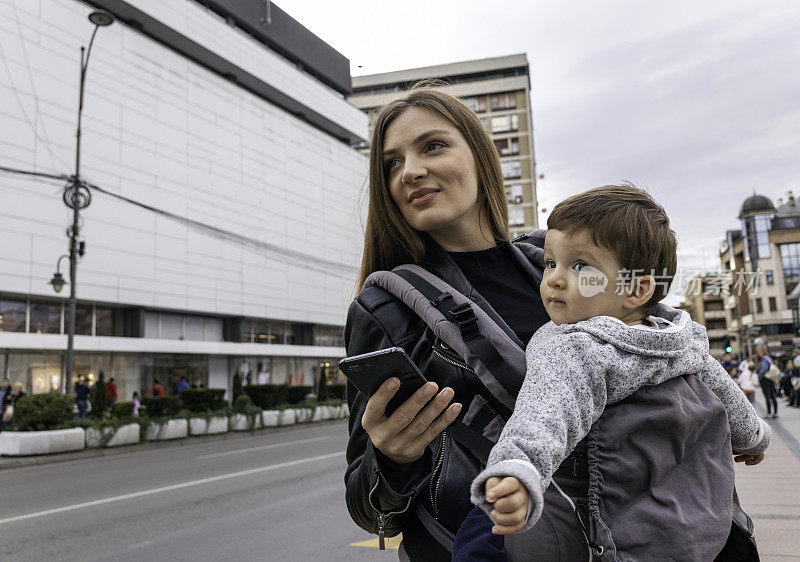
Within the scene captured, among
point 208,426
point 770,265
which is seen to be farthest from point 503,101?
point 208,426

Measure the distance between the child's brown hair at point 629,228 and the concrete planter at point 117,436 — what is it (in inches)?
696

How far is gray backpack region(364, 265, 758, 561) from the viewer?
130 cm

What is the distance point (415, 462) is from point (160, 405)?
70.6ft

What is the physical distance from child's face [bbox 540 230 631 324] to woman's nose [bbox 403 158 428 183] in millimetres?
521

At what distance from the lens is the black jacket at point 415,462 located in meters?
1.54

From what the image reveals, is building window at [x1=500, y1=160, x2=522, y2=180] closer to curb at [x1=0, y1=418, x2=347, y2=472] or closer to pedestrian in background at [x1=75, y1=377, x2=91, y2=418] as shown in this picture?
curb at [x1=0, y1=418, x2=347, y2=472]

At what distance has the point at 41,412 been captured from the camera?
1611 centimetres

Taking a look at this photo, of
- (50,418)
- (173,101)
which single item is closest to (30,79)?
(173,101)

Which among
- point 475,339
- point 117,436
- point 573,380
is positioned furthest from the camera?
point 117,436

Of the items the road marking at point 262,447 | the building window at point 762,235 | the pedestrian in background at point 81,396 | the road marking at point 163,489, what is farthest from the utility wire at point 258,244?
the building window at point 762,235

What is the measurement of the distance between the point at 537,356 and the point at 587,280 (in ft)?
0.73

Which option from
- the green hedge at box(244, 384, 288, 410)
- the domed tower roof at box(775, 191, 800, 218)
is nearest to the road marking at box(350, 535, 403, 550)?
the green hedge at box(244, 384, 288, 410)

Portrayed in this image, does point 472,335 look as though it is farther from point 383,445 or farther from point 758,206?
point 758,206

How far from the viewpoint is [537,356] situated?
1376mm
